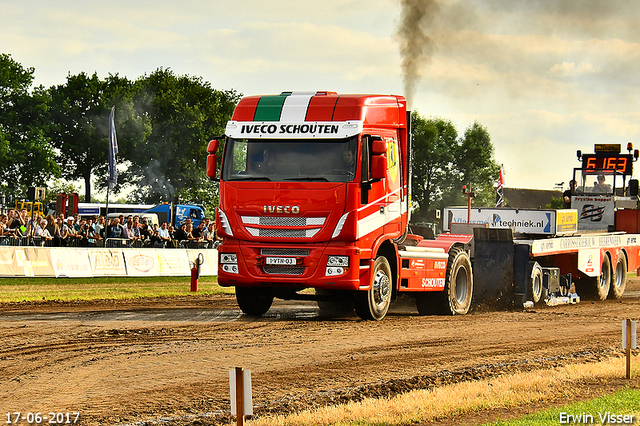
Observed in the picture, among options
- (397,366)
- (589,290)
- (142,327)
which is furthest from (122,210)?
(397,366)

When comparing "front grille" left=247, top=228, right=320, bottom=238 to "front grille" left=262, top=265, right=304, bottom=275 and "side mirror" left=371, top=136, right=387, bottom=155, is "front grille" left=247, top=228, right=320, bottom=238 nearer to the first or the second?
"front grille" left=262, top=265, right=304, bottom=275

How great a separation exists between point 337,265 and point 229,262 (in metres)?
1.91

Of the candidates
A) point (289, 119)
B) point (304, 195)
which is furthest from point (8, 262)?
point (304, 195)

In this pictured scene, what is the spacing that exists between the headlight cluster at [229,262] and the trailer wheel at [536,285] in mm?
7251

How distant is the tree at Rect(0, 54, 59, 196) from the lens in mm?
64812

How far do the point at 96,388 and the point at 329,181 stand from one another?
600cm

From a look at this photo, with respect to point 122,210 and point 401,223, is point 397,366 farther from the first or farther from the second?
point 122,210

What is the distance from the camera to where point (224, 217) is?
1381 centimetres

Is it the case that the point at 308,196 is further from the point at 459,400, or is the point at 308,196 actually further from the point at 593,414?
the point at 593,414

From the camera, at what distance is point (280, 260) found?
1361 centimetres

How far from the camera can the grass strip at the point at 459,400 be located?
716cm

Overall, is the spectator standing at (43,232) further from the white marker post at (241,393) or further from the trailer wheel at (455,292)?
the white marker post at (241,393)

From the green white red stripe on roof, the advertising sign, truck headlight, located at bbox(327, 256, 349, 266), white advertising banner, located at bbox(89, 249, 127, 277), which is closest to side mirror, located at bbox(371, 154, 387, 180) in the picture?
the green white red stripe on roof

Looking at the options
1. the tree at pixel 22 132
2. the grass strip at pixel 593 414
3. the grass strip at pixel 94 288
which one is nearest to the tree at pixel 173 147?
the tree at pixel 22 132
